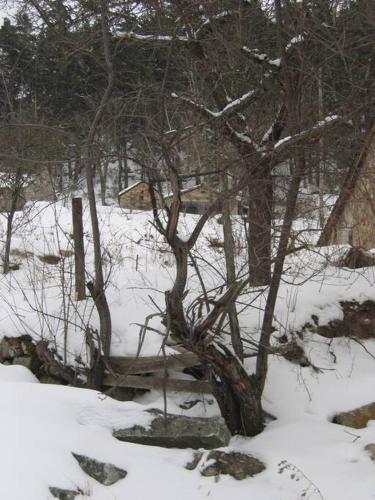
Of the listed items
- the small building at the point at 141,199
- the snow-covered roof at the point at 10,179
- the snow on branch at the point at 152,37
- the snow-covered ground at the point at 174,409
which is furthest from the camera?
the snow-covered roof at the point at 10,179

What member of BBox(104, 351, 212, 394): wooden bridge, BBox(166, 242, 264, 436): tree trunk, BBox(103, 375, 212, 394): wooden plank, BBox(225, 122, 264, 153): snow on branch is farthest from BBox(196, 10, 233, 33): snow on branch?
BBox(103, 375, 212, 394): wooden plank

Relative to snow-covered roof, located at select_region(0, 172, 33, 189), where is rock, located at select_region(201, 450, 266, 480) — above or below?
below

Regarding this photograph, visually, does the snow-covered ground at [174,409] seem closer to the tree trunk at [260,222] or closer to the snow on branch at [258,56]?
the tree trunk at [260,222]

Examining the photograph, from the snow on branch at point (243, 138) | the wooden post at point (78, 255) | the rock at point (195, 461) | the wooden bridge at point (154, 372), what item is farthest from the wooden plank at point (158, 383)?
the snow on branch at point (243, 138)

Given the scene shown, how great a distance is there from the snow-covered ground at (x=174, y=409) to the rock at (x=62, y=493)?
4 centimetres

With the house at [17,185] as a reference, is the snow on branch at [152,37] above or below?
above

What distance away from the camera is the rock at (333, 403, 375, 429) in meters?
4.69

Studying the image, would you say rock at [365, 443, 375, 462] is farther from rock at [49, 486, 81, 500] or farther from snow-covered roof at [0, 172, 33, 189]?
snow-covered roof at [0, 172, 33, 189]

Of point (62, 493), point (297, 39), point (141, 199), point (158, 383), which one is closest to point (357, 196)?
point (297, 39)

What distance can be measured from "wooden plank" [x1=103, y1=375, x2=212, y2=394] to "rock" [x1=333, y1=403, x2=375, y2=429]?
1.17 m

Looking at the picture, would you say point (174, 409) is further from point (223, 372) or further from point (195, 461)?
point (195, 461)

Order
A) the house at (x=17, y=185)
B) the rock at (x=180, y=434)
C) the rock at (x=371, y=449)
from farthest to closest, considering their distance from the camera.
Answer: the house at (x=17, y=185) → the rock at (x=180, y=434) → the rock at (x=371, y=449)

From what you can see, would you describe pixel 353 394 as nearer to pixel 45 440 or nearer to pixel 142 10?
pixel 45 440

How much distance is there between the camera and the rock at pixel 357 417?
4688 mm
